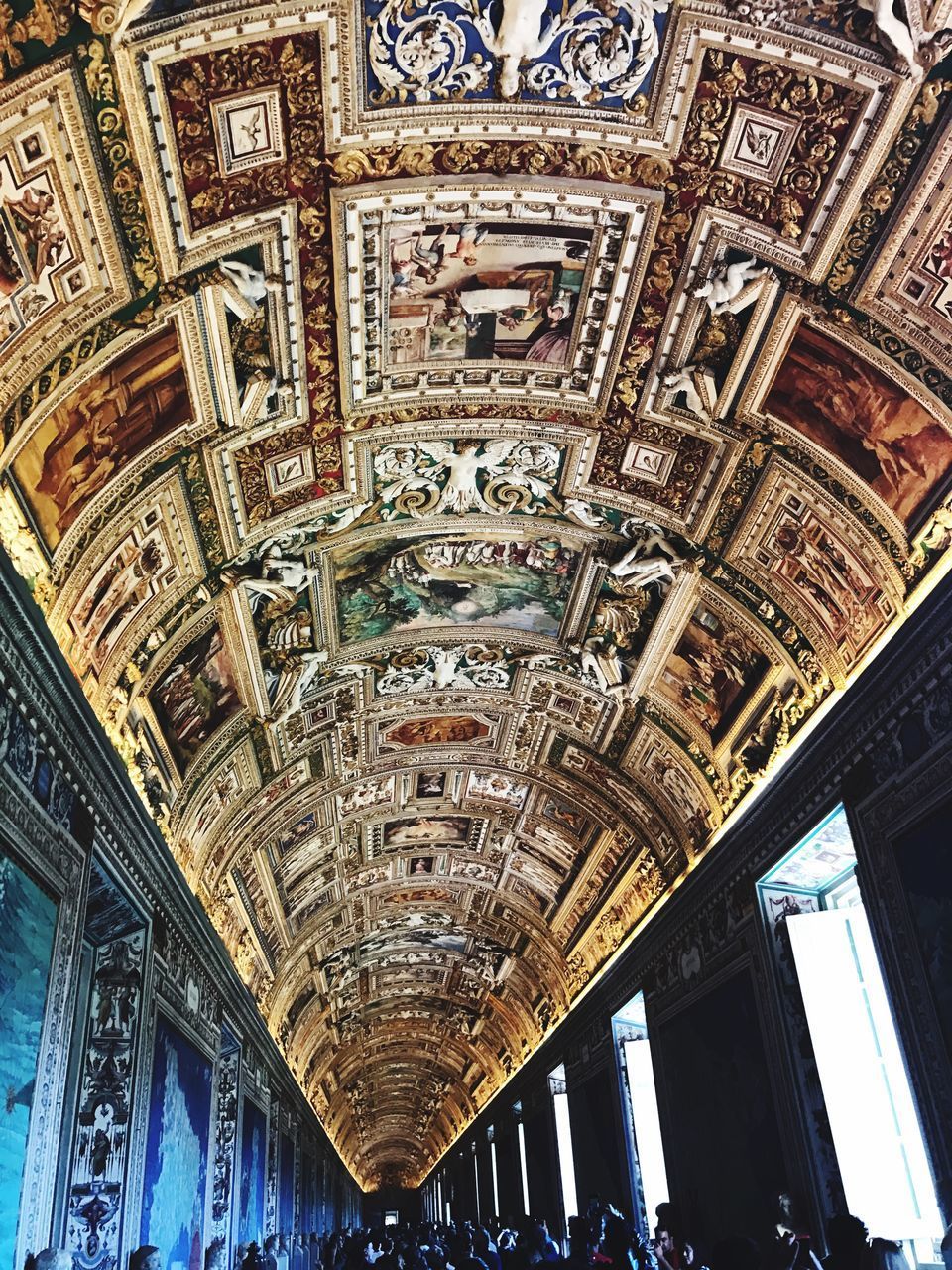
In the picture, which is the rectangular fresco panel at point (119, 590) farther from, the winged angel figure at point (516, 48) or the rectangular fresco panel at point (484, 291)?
the winged angel figure at point (516, 48)

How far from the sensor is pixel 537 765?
18797 mm

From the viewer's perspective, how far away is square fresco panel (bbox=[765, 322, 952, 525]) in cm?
955

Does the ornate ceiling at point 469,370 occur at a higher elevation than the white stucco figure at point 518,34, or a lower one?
lower

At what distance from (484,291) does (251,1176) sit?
A: 59.8 feet

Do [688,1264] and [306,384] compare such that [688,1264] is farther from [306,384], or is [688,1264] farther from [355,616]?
[306,384]

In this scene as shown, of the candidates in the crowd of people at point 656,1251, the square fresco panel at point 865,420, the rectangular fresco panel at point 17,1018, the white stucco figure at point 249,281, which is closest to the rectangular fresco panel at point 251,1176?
the crowd of people at point 656,1251

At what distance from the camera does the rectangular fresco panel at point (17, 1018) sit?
7.78 metres

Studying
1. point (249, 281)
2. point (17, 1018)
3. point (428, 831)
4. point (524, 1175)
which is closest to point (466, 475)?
point (249, 281)

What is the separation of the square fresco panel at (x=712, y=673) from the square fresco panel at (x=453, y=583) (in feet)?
5.75

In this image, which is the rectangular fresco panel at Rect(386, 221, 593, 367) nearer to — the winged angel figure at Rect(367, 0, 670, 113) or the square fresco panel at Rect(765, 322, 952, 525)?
the winged angel figure at Rect(367, 0, 670, 113)

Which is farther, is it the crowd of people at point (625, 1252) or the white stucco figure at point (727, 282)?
the white stucco figure at point (727, 282)

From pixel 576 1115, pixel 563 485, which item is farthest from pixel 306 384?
pixel 576 1115

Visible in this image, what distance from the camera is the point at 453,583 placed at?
14.4 meters

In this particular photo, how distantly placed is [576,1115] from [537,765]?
30.8ft
